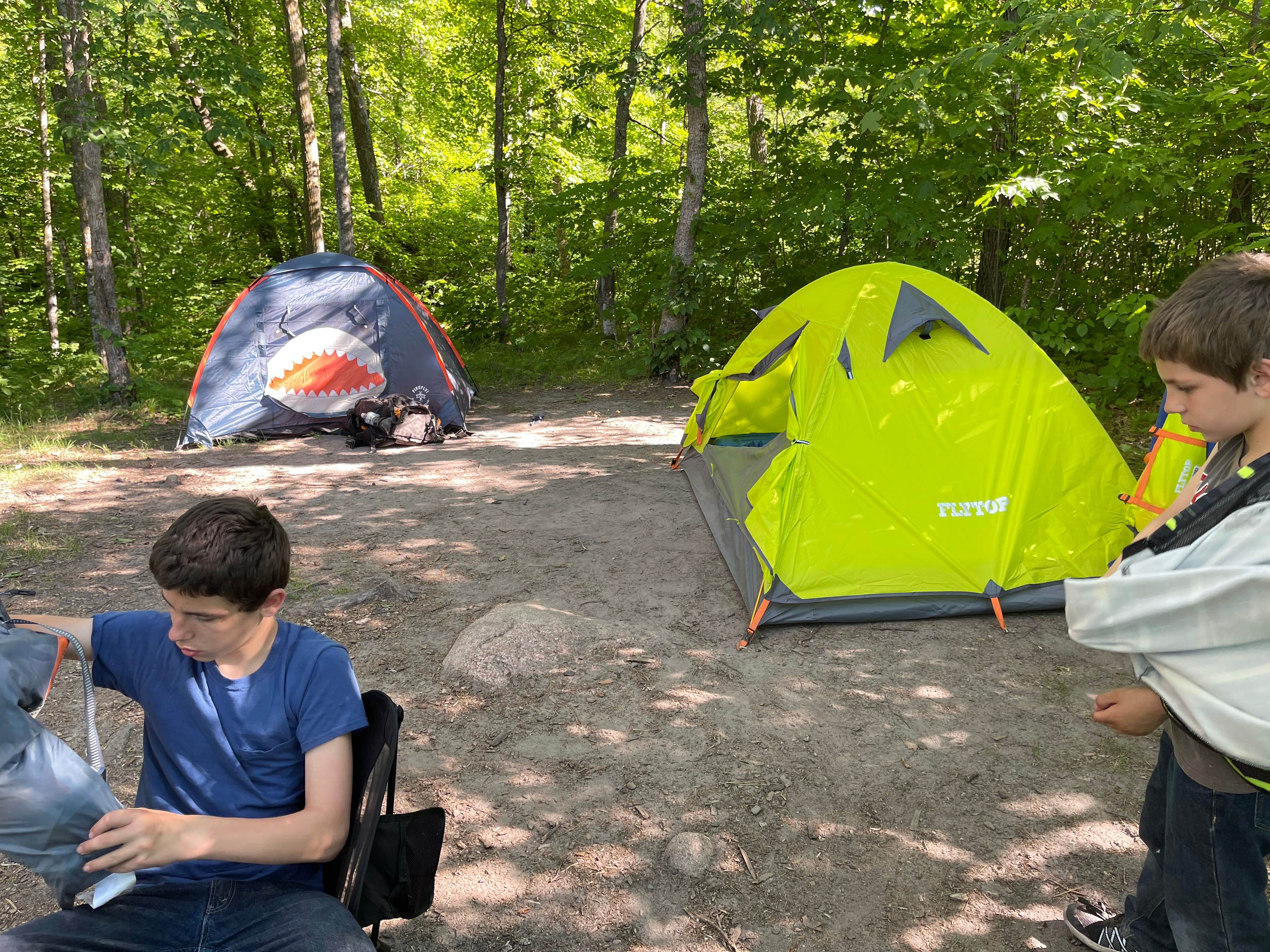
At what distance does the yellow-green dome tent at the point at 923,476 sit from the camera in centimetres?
402

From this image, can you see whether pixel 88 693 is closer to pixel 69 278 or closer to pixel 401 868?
pixel 401 868

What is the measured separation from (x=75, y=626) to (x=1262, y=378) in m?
2.30

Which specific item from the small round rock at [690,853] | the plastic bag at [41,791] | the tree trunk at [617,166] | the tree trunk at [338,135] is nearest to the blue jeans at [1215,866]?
the small round rock at [690,853]

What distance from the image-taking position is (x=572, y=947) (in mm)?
2219

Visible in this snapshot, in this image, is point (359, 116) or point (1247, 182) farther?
point (359, 116)

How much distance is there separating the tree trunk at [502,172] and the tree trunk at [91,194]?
5.22 metres

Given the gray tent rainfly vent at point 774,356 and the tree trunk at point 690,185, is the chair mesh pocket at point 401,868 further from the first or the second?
the tree trunk at point 690,185

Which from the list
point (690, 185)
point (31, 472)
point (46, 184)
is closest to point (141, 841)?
point (31, 472)

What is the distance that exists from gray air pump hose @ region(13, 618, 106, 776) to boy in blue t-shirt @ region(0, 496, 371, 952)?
0.10 ft

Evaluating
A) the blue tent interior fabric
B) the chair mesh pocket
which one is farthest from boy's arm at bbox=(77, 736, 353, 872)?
the blue tent interior fabric

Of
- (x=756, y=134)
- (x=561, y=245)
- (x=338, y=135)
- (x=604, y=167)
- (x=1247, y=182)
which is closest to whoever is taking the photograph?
(x=1247, y=182)

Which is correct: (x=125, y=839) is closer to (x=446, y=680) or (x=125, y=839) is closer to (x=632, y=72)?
(x=446, y=680)

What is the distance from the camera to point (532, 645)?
147 inches

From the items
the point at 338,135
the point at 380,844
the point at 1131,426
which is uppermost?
the point at 338,135
